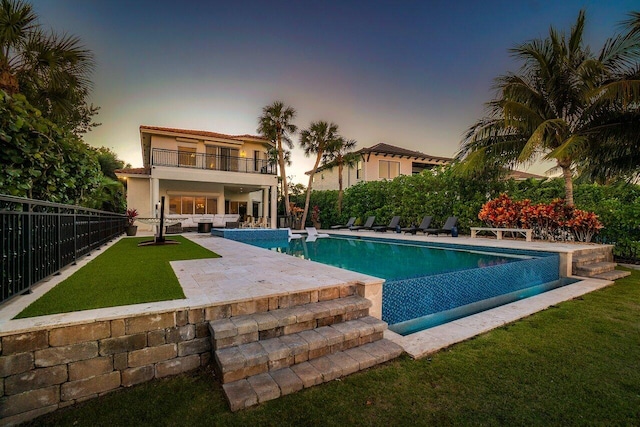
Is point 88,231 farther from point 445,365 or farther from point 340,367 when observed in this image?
point 445,365

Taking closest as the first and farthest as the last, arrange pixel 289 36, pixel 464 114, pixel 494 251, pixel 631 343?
pixel 631 343
pixel 494 251
pixel 289 36
pixel 464 114

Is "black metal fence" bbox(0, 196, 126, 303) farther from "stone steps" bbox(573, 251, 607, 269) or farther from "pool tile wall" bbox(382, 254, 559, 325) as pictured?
"stone steps" bbox(573, 251, 607, 269)

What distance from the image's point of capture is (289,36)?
39.5 feet

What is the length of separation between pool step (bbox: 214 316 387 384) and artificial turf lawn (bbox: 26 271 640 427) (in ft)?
0.78

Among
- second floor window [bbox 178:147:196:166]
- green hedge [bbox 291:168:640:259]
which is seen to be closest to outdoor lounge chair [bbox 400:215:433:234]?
green hedge [bbox 291:168:640:259]

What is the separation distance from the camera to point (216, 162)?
20891 millimetres

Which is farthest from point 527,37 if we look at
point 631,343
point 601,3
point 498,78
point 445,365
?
point 445,365

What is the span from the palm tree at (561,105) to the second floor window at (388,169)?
1353 cm

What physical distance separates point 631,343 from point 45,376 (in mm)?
5798

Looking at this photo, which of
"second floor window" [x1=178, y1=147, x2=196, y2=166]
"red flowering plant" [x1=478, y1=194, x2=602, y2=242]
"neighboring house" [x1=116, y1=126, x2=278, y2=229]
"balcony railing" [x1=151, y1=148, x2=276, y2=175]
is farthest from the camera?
"second floor window" [x1=178, y1=147, x2=196, y2=166]

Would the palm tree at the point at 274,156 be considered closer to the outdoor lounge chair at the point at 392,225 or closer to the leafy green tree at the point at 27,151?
the outdoor lounge chair at the point at 392,225

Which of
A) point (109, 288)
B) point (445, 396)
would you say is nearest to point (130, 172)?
point (109, 288)

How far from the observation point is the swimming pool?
4434mm

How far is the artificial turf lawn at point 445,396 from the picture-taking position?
6.98 ft
